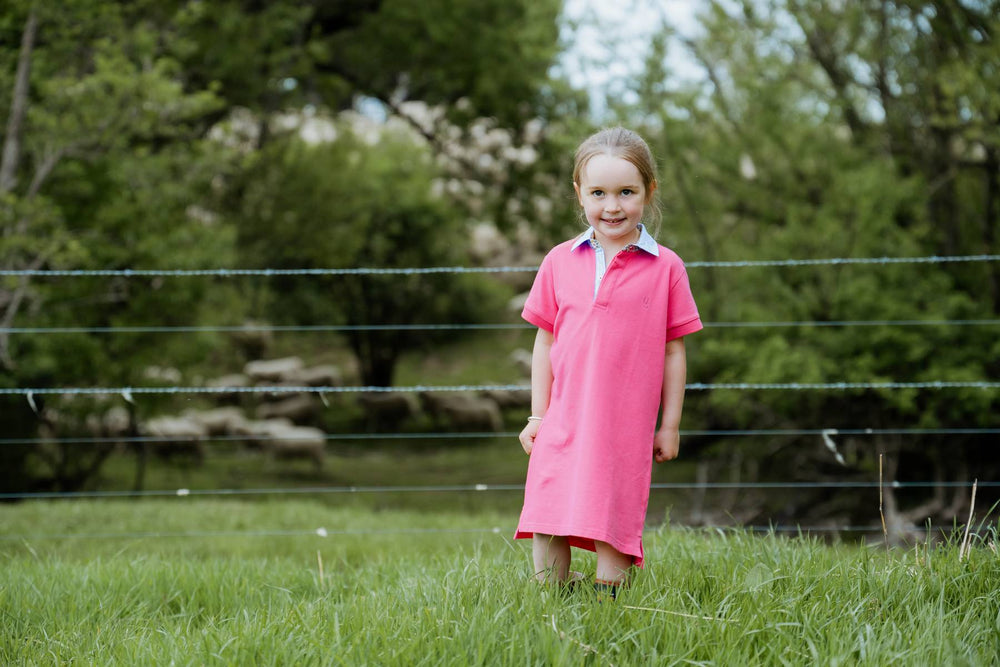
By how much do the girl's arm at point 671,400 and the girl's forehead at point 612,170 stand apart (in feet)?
1.46

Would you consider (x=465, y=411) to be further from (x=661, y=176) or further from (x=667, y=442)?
(x=667, y=442)

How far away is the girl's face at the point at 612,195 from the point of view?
254 cm

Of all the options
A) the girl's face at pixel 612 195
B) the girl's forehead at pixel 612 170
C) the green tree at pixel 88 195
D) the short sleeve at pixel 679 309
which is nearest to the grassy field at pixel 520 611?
the short sleeve at pixel 679 309

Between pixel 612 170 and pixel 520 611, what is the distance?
1110 mm

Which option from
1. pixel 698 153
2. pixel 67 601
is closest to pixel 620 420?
pixel 67 601

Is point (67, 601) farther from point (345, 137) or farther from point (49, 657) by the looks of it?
point (345, 137)

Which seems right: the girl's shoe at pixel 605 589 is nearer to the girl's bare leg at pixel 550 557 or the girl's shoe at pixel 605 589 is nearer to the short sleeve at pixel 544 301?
the girl's bare leg at pixel 550 557

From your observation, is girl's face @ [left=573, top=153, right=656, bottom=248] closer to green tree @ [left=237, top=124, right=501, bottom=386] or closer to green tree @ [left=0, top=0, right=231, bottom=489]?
green tree @ [left=0, top=0, right=231, bottom=489]

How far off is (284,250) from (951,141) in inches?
327

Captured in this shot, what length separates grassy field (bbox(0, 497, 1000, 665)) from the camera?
→ 220 cm

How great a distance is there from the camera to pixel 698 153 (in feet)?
32.7

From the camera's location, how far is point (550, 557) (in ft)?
8.52

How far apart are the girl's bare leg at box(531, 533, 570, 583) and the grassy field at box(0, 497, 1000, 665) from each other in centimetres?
6

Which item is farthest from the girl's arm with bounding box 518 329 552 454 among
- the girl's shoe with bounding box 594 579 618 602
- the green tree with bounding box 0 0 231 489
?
the green tree with bounding box 0 0 231 489
